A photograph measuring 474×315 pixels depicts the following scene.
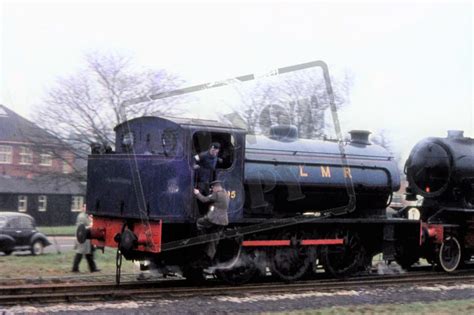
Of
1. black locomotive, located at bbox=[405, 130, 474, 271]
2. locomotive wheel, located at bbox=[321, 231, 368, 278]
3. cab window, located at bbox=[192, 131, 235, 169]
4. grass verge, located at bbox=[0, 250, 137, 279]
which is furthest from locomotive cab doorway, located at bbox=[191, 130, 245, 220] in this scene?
black locomotive, located at bbox=[405, 130, 474, 271]

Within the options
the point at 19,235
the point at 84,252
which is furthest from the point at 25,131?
the point at 84,252

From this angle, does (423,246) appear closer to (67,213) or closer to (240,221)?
(240,221)

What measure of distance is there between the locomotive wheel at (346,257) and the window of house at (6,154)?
20.0 metres

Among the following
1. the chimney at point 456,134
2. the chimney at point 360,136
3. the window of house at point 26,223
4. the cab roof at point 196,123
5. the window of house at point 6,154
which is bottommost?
the window of house at point 26,223

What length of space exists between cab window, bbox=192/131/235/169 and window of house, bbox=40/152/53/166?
41.9 feet

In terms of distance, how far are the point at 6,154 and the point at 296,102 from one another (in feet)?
68.1

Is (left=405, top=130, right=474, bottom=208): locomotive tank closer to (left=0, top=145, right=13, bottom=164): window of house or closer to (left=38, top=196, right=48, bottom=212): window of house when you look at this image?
(left=0, top=145, right=13, bottom=164): window of house

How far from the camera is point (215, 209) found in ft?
34.2

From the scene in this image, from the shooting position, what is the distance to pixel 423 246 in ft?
49.1

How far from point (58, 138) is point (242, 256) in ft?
37.4

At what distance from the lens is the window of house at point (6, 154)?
29.7 m

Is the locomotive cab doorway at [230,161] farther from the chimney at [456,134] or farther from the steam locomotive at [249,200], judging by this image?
the chimney at [456,134]

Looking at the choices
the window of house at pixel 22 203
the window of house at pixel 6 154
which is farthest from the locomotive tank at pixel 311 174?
the window of house at pixel 22 203

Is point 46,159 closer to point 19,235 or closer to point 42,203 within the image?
point 19,235
